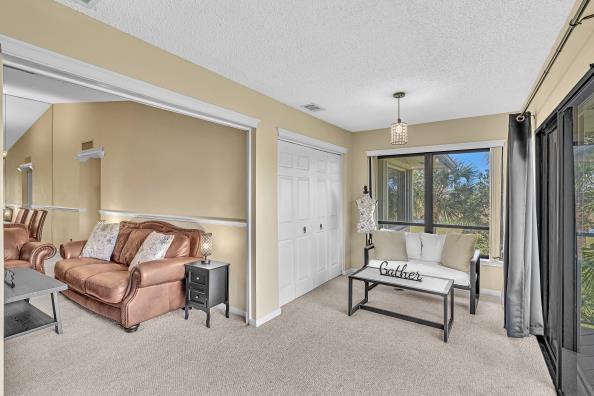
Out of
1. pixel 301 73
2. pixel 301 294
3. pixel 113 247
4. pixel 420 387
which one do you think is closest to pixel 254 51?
pixel 301 73

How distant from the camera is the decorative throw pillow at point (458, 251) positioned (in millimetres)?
3789

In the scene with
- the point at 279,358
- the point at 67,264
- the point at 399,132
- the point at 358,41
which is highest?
the point at 358,41

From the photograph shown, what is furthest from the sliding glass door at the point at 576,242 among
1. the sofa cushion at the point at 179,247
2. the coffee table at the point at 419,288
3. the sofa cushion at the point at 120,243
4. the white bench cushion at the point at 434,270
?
the sofa cushion at the point at 120,243

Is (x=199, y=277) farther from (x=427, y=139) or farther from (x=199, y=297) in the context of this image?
(x=427, y=139)

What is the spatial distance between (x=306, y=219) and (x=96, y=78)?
2.96 meters

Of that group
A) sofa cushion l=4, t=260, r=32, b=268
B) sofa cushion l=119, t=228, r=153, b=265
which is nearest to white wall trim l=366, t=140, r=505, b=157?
sofa cushion l=119, t=228, r=153, b=265

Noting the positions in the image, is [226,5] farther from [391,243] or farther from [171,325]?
[391,243]

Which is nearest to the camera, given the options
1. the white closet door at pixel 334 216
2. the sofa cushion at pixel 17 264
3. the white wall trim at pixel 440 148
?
the sofa cushion at pixel 17 264

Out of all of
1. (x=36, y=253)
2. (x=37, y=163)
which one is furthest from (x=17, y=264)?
(x=37, y=163)

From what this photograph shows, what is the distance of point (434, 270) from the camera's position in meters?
3.84

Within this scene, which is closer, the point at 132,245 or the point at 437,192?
the point at 132,245

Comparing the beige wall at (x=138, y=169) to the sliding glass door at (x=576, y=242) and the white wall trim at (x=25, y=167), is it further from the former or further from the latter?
the sliding glass door at (x=576, y=242)

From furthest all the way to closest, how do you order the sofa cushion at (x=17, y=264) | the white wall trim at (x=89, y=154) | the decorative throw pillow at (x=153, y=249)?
the white wall trim at (x=89, y=154) → the sofa cushion at (x=17, y=264) → the decorative throw pillow at (x=153, y=249)

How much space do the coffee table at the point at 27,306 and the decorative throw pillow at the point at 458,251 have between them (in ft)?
14.2
